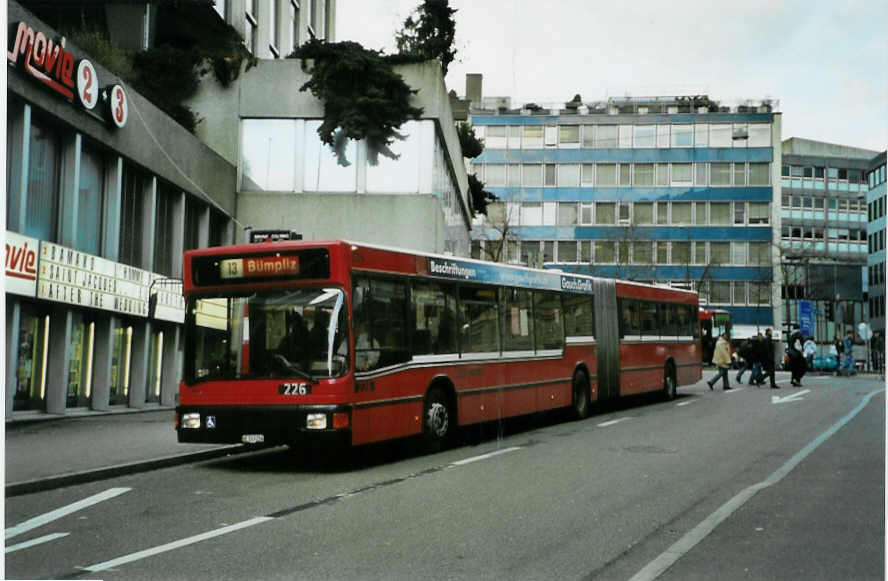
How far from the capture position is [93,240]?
1800 centimetres

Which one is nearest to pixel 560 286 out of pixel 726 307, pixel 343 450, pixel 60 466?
pixel 343 450

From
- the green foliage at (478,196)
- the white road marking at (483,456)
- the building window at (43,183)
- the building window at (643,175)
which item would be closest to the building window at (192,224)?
the building window at (43,183)

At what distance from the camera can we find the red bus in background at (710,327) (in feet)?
169

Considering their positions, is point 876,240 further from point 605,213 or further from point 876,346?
point 605,213

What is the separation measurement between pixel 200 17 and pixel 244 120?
334 cm

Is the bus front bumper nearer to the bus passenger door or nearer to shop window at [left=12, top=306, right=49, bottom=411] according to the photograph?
shop window at [left=12, top=306, right=49, bottom=411]

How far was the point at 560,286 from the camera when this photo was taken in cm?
1830

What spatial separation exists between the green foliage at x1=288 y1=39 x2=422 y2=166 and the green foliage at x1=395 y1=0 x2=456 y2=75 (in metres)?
7.91

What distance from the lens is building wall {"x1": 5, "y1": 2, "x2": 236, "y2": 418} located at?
48.0 feet

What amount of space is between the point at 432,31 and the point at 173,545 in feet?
28.0

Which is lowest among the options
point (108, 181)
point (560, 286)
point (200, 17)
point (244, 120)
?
point (560, 286)

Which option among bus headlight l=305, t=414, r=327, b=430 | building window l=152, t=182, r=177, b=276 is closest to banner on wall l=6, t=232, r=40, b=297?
bus headlight l=305, t=414, r=327, b=430

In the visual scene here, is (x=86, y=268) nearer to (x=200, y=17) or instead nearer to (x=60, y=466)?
(x=60, y=466)

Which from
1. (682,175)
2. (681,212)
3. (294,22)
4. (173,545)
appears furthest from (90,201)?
(681,212)
